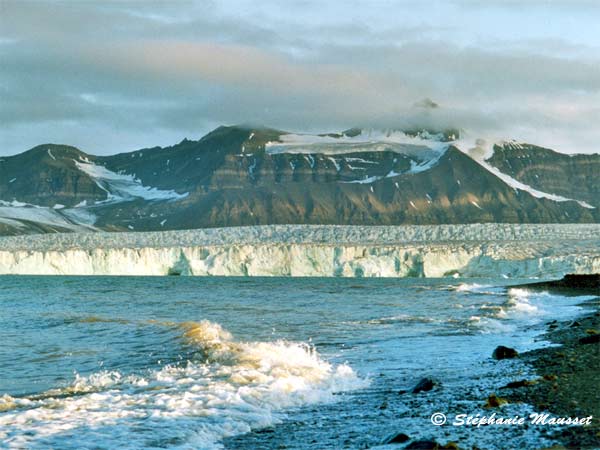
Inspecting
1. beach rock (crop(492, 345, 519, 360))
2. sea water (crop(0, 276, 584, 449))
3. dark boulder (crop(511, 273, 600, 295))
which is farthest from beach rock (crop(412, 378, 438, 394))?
dark boulder (crop(511, 273, 600, 295))

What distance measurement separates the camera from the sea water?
28.5 feet

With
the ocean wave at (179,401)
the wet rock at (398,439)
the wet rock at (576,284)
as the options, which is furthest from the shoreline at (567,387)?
the wet rock at (576,284)

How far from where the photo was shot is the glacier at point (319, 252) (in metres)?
62.8

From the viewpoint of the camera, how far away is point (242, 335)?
20.2 metres

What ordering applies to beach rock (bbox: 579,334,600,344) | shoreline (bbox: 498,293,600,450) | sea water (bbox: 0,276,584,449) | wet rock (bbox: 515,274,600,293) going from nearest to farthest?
shoreline (bbox: 498,293,600,450), sea water (bbox: 0,276,584,449), beach rock (bbox: 579,334,600,344), wet rock (bbox: 515,274,600,293)

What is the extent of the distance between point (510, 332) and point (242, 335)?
7.25 meters

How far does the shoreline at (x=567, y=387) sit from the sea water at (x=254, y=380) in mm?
303

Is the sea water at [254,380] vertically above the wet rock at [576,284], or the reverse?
the sea water at [254,380]

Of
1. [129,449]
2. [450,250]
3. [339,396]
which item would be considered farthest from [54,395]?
[450,250]

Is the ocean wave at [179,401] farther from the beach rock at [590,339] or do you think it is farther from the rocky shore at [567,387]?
the beach rock at [590,339]

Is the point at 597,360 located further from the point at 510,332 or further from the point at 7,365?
the point at 7,365
